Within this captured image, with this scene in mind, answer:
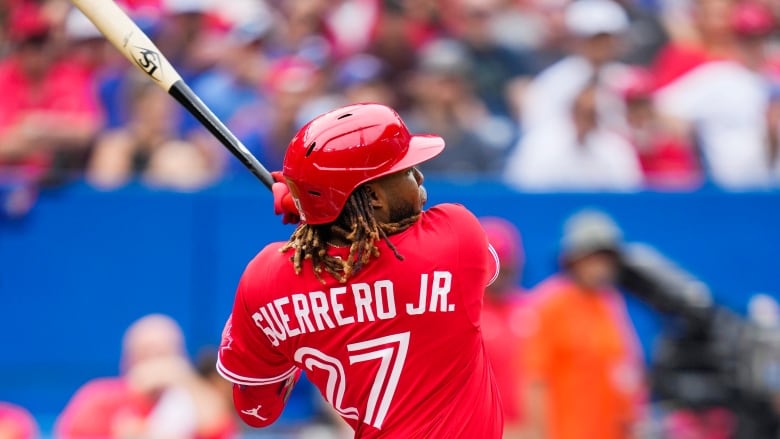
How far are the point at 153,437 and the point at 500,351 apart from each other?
1.82 metres

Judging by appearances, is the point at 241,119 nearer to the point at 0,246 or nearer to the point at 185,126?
the point at 185,126

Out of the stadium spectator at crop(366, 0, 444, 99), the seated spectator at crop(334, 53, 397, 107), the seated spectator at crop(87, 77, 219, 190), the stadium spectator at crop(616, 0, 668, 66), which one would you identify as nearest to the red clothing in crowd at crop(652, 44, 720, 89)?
the stadium spectator at crop(616, 0, 668, 66)

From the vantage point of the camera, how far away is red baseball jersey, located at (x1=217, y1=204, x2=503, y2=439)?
353 centimetres

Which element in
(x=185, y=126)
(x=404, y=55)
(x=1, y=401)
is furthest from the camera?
(x=404, y=55)

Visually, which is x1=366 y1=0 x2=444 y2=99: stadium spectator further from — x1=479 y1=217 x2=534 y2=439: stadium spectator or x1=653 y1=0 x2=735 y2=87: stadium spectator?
x1=479 y1=217 x2=534 y2=439: stadium spectator

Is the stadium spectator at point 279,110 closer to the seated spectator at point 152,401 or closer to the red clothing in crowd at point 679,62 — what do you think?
the seated spectator at point 152,401

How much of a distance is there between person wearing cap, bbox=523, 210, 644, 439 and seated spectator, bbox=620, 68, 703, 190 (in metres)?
1.45

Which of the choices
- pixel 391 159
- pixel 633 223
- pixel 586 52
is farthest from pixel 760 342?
pixel 391 159

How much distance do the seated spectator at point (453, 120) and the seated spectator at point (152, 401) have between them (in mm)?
2191

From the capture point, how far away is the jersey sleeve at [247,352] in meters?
3.60

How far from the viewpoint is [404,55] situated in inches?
371

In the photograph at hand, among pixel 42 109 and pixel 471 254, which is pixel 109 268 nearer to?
pixel 42 109

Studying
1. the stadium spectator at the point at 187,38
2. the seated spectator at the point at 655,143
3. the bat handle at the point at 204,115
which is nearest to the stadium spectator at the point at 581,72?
→ the seated spectator at the point at 655,143

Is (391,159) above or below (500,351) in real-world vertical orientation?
below
